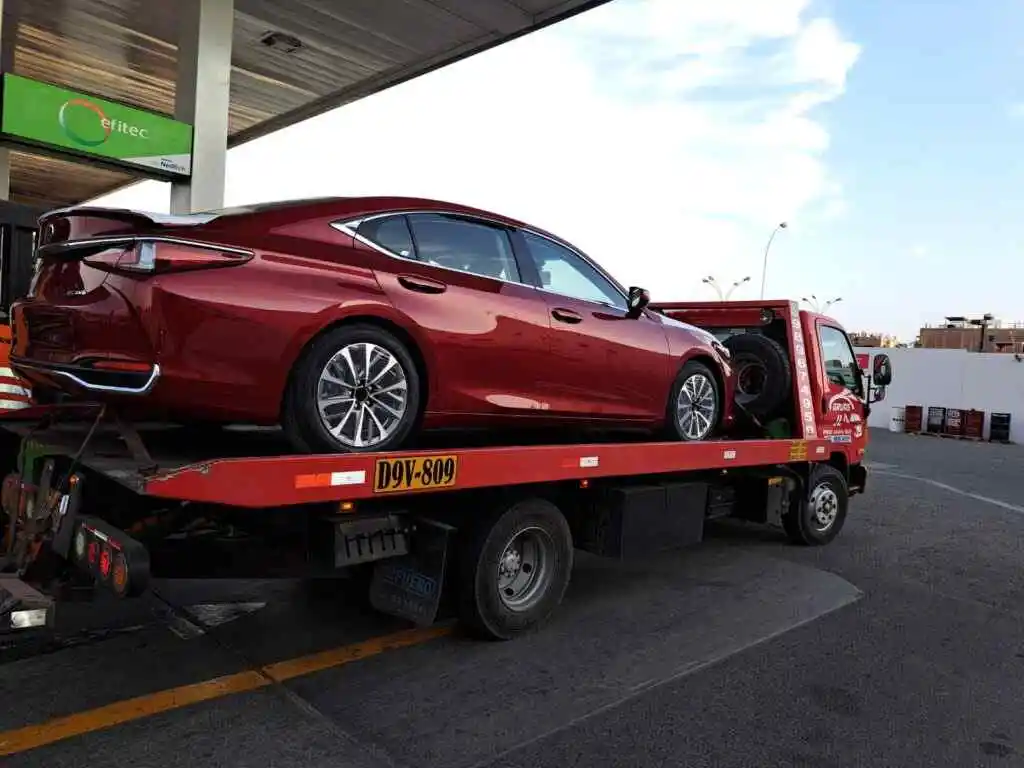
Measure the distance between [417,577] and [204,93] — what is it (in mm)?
8871

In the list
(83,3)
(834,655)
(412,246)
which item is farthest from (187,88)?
(834,655)

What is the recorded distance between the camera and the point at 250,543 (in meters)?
3.77

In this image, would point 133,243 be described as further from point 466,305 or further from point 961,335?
point 961,335

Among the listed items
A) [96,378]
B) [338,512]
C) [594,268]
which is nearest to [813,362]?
[594,268]

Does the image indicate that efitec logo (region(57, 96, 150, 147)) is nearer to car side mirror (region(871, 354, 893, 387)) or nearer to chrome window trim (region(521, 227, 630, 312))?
chrome window trim (region(521, 227, 630, 312))

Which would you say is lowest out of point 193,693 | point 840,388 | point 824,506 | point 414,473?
point 193,693

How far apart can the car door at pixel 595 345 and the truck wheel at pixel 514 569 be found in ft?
2.34

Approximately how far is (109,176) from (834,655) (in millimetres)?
24224

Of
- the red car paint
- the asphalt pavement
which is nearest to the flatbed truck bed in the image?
the asphalt pavement

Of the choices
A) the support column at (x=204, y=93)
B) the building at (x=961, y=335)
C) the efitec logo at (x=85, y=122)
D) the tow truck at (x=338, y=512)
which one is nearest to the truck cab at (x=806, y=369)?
the tow truck at (x=338, y=512)

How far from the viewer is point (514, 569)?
4625mm

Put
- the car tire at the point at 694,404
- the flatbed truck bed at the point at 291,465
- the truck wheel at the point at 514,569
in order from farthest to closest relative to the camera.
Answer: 1. the car tire at the point at 694,404
2. the truck wheel at the point at 514,569
3. the flatbed truck bed at the point at 291,465

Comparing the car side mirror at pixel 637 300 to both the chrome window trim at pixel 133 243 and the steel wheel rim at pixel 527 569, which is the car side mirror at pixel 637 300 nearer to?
the steel wheel rim at pixel 527 569

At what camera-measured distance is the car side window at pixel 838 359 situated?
24.9 ft
